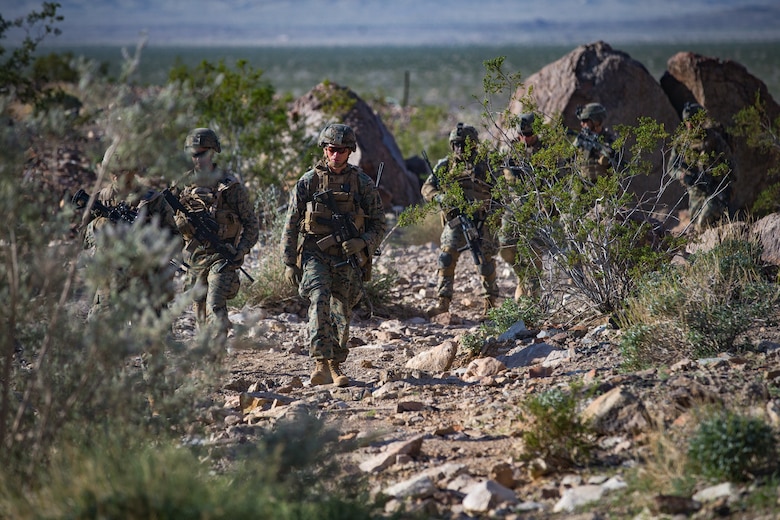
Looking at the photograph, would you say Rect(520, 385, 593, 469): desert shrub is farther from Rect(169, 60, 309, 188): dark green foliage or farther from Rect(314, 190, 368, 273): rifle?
Rect(169, 60, 309, 188): dark green foliage

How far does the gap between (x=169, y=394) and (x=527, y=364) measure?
8.66ft

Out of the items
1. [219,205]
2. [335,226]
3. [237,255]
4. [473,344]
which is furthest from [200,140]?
[473,344]

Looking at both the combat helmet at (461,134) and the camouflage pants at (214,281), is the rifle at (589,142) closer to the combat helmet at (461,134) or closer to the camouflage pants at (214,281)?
the combat helmet at (461,134)

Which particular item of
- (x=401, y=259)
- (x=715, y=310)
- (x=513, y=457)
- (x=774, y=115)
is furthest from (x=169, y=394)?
(x=774, y=115)

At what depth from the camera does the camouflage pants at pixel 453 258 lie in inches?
345

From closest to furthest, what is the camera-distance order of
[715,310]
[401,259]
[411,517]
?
1. [411,517]
2. [715,310]
3. [401,259]

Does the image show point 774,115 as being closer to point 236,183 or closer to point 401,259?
point 401,259

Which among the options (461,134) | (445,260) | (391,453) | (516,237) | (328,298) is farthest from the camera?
(445,260)

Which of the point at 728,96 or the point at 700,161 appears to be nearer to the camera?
the point at 700,161

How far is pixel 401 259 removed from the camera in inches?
433

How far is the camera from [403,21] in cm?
18100

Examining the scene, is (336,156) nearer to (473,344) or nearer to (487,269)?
(473,344)

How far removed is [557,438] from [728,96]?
9675mm

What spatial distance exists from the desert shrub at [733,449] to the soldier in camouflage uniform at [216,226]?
12.0 ft
